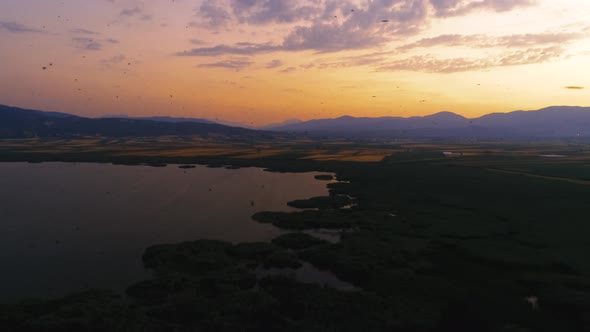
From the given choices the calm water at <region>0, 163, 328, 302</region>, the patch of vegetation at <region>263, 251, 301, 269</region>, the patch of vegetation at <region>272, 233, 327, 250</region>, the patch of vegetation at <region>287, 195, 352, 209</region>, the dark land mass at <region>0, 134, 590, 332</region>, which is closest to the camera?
the dark land mass at <region>0, 134, 590, 332</region>

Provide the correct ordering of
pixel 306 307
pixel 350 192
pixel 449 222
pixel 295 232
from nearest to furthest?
pixel 306 307
pixel 295 232
pixel 449 222
pixel 350 192

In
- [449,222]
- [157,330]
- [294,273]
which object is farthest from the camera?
[449,222]

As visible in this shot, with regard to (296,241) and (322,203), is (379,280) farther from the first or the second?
(322,203)

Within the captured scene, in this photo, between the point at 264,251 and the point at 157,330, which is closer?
the point at 157,330

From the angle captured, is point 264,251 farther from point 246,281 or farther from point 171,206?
point 171,206

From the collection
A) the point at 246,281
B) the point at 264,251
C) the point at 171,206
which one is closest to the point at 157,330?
the point at 246,281

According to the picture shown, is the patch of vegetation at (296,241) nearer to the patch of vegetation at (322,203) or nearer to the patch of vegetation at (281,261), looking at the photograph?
the patch of vegetation at (281,261)

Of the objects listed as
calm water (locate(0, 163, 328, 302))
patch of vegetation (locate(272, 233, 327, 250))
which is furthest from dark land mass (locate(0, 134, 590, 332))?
calm water (locate(0, 163, 328, 302))

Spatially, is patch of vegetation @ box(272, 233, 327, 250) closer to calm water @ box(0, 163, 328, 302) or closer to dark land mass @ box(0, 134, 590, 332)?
dark land mass @ box(0, 134, 590, 332)

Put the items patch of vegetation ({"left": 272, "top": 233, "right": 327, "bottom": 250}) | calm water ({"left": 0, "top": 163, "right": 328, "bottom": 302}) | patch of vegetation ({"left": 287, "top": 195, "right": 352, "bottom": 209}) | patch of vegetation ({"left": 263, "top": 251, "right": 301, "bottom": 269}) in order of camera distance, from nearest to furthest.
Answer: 1. calm water ({"left": 0, "top": 163, "right": 328, "bottom": 302})
2. patch of vegetation ({"left": 263, "top": 251, "right": 301, "bottom": 269})
3. patch of vegetation ({"left": 272, "top": 233, "right": 327, "bottom": 250})
4. patch of vegetation ({"left": 287, "top": 195, "right": 352, "bottom": 209})

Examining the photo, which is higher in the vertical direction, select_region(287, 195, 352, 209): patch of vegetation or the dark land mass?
select_region(287, 195, 352, 209): patch of vegetation
